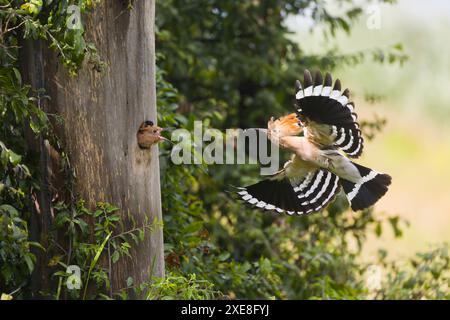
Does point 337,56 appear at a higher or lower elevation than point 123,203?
higher

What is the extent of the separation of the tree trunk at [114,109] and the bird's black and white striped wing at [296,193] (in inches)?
31.7

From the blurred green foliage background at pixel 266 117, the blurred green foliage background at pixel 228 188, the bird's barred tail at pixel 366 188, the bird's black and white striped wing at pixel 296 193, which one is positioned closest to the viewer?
the blurred green foliage background at pixel 228 188

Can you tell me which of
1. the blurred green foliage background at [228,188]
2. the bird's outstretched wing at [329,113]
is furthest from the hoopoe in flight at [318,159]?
the blurred green foliage background at [228,188]

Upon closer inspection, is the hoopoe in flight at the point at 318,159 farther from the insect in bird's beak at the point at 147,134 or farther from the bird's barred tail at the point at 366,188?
the insect in bird's beak at the point at 147,134

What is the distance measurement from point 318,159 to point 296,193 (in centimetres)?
33

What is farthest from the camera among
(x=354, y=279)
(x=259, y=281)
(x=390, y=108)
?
(x=390, y=108)

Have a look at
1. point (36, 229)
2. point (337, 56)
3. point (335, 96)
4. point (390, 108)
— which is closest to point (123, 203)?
point (36, 229)

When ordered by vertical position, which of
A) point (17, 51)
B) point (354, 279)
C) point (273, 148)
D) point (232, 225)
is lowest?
point (354, 279)

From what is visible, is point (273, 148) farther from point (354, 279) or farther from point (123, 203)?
point (123, 203)

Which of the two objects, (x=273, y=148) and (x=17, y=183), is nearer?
(x=17, y=183)

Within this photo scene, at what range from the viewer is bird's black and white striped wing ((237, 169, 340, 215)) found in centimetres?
508

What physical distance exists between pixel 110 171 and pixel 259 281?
190 centimetres

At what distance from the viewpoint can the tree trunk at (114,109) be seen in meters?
4.34
